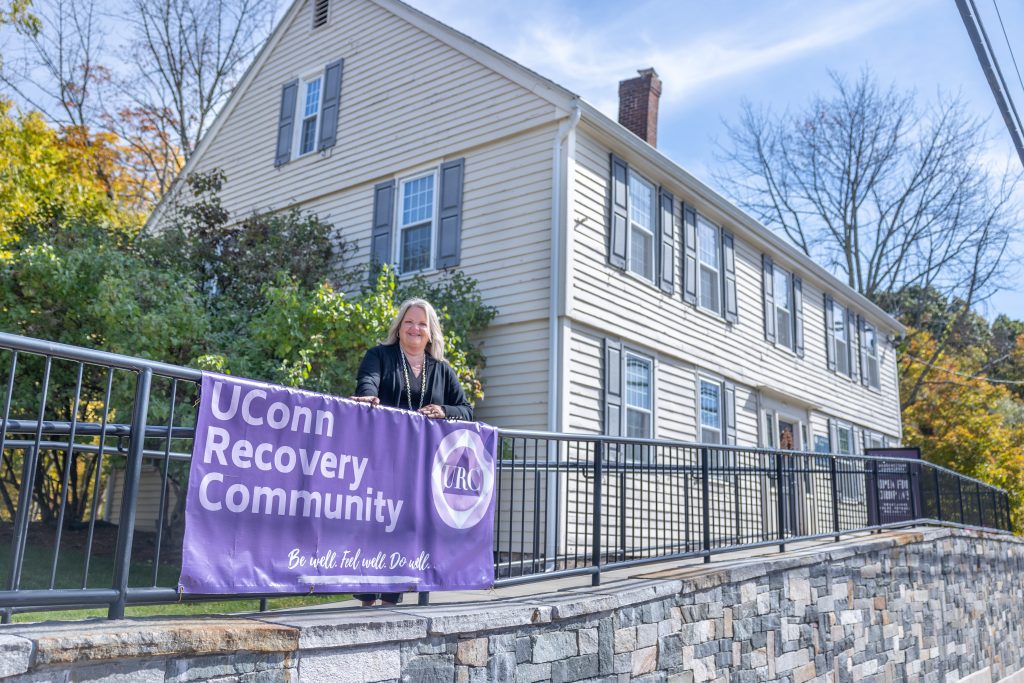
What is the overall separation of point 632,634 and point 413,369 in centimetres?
228

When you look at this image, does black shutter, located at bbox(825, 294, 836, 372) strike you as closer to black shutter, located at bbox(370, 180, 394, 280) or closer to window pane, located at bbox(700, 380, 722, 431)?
window pane, located at bbox(700, 380, 722, 431)

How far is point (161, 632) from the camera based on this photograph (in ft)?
10.6

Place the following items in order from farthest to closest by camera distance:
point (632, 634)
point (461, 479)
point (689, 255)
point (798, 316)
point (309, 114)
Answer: point (798, 316) < point (309, 114) < point (689, 255) < point (632, 634) < point (461, 479)

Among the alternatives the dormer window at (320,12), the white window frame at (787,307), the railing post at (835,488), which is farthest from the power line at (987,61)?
the dormer window at (320,12)

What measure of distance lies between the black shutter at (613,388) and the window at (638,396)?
293 mm

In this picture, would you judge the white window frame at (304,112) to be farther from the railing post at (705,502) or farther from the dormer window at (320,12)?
the railing post at (705,502)

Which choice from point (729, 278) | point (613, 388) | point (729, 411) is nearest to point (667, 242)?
point (729, 278)

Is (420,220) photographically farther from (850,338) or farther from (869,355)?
(869,355)

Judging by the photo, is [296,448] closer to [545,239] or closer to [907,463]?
[545,239]

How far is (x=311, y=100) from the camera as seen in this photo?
1516 centimetres

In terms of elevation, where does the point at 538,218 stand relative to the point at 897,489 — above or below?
above

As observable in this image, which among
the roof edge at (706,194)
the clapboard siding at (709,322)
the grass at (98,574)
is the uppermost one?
the roof edge at (706,194)

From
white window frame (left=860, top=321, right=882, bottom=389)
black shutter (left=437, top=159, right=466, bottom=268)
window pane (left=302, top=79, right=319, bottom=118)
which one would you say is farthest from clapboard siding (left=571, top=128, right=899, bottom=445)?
window pane (left=302, top=79, right=319, bottom=118)

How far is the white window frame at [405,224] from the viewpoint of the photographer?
12344mm
